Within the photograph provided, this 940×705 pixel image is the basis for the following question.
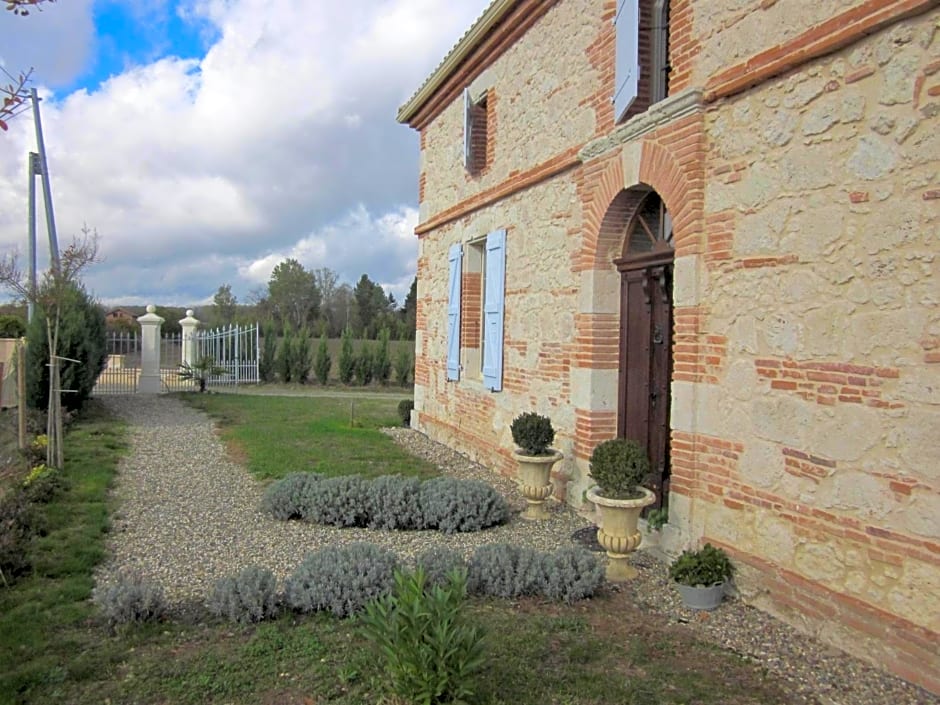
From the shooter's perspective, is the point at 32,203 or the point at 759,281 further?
the point at 32,203

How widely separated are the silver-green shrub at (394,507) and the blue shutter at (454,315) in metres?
3.69

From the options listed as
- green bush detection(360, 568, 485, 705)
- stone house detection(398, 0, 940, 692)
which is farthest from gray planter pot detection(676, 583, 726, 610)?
green bush detection(360, 568, 485, 705)

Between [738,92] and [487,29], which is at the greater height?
[487,29]

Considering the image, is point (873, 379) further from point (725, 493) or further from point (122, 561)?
point (122, 561)

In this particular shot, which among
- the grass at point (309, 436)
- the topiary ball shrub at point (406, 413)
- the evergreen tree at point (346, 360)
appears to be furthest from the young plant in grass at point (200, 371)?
the topiary ball shrub at point (406, 413)

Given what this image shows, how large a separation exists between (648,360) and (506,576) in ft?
7.65

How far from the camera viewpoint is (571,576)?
4453mm

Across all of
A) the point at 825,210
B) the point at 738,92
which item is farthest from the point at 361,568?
the point at 738,92

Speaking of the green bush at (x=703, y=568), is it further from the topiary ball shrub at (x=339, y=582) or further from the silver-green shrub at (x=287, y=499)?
the silver-green shrub at (x=287, y=499)

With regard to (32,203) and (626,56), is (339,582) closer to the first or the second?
(626,56)

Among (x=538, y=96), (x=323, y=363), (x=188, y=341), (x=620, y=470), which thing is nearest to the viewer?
(x=620, y=470)

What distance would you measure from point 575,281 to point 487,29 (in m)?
3.80

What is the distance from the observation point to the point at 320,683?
3246mm

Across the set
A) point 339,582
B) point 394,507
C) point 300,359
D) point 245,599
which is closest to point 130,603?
point 245,599
